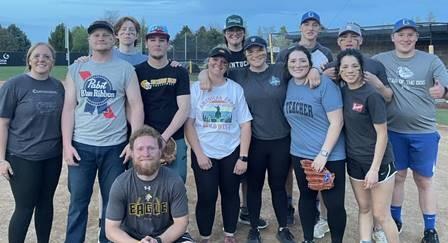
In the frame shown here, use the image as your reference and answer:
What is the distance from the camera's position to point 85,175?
395cm

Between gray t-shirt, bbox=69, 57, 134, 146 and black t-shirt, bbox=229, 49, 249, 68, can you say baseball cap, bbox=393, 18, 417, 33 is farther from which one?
gray t-shirt, bbox=69, 57, 134, 146

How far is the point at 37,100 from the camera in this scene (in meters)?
3.79

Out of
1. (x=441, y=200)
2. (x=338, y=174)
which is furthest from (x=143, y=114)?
(x=441, y=200)

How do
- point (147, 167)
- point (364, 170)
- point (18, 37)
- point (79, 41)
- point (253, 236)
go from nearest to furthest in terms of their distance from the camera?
point (147, 167)
point (364, 170)
point (253, 236)
point (79, 41)
point (18, 37)

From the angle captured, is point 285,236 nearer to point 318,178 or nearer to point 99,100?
point 318,178

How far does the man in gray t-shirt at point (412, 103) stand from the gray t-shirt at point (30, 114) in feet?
9.58

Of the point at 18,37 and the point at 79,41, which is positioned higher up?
the point at 18,37

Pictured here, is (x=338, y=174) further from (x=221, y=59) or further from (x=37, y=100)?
(x=37, y=100)

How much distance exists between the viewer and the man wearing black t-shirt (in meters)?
4.08

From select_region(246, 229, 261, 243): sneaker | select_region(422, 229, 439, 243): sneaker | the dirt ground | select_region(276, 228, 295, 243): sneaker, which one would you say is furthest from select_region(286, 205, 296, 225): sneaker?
select_region(422, 229, 439, 243): sneaker

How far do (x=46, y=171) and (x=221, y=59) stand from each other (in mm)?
1712

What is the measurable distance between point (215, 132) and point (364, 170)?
4.21 ft

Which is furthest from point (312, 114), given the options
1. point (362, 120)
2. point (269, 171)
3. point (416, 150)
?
point (416, 150)

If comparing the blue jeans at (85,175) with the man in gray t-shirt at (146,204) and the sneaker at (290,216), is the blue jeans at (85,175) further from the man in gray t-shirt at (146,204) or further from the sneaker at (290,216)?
the sneaker at (290,216)
